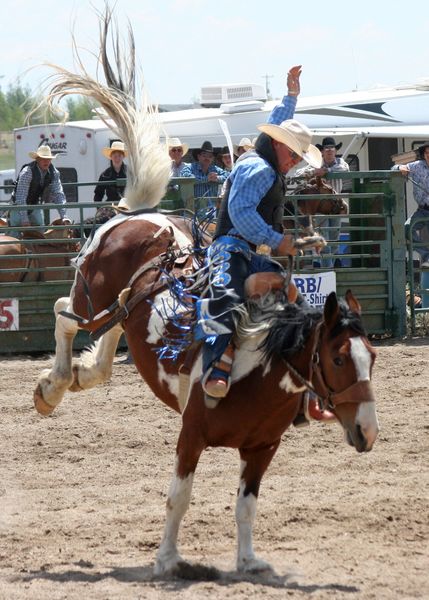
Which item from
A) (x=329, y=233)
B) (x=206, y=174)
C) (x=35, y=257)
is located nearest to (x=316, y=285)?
(x=329, y=233)

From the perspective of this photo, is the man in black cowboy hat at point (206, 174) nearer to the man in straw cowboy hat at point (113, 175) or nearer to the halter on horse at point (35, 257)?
the man in straw cowboy hat at point (113, 175)

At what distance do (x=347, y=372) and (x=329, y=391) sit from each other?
14 cm

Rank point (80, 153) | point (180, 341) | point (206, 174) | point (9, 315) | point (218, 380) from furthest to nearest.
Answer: point (80, 153) → point (206, 174) → point (9, 315) → point (180, 341) → point (218, 380)

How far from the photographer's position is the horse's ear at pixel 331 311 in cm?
514

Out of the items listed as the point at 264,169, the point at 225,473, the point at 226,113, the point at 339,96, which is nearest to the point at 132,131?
the point at 264,169

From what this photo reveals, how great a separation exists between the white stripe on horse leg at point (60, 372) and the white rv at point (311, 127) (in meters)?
8.26

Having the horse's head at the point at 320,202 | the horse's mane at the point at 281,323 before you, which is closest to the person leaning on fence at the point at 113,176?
the horse's head at the point at 320,202

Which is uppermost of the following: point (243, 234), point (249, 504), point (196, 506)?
point (243, 234)

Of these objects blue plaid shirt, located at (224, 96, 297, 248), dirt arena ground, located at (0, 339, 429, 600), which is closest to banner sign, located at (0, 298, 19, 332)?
dirt arena ground, located at (0, 339, 429, 600)

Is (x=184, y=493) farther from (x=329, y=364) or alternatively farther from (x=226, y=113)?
(x=226, y=113)

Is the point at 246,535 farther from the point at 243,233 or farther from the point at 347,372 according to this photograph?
the point at 243,233

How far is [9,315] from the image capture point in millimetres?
11289

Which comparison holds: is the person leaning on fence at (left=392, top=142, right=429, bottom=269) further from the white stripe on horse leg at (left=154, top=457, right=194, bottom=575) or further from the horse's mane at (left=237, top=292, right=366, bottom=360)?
the white stripe on horse leg at (left=154, top=457, right=194, bottom=575)

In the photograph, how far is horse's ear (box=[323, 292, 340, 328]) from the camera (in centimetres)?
514
